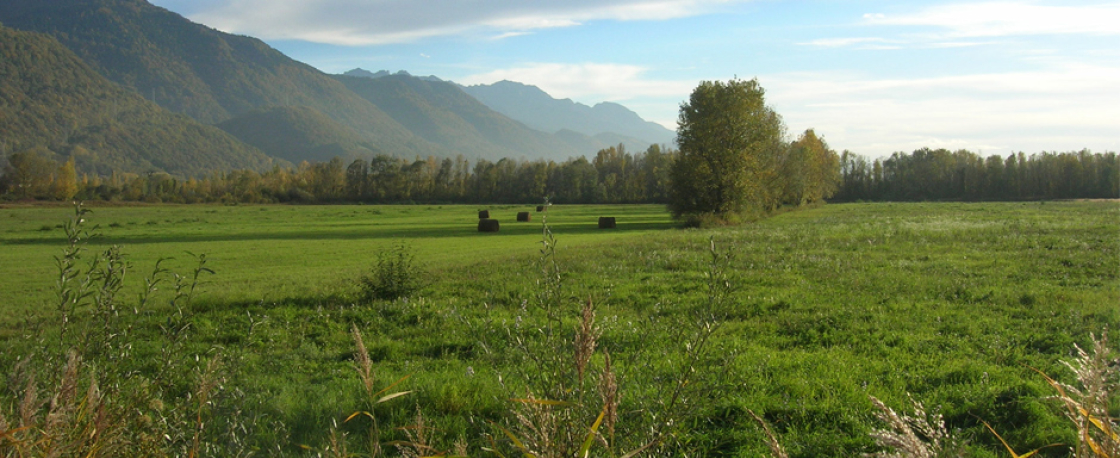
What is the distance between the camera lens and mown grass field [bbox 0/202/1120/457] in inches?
224

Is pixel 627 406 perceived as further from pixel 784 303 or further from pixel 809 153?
pixel 809 153

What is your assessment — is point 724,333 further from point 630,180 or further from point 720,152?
point 630,180

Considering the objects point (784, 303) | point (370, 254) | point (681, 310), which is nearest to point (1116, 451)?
point (681, 310)

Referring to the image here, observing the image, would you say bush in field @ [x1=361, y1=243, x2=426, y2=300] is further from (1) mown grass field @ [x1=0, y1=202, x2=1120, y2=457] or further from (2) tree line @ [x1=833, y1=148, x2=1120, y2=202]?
(2) tree line @ [x1=833, y1=148, x2=1120, y2=202]

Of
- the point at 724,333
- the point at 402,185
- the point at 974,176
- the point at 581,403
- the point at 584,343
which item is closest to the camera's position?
the point at 584,343

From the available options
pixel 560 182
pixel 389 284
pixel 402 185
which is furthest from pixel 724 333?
pixel 402 185

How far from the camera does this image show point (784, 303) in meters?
11.5

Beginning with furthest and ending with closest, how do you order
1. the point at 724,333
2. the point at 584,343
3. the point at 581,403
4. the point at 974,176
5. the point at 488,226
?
1. the point at 974,176
2. the point at 488,226
3. the point at 724,333
4. the point at 581,403
5. the point at 584,343

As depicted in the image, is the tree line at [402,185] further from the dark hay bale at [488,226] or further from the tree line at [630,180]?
the dark hay bale at [488,226]

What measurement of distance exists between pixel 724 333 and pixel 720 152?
40161 mm

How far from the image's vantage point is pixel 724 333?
372 inches

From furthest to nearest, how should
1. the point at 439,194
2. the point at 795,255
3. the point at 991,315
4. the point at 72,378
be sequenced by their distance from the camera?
the point at 439,194 → the point at 795,255 → the point at 991,315 → the point at 72,378

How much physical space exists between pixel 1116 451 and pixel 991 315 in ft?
30.6

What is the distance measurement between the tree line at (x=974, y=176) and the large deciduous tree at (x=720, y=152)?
8236 centimetres
